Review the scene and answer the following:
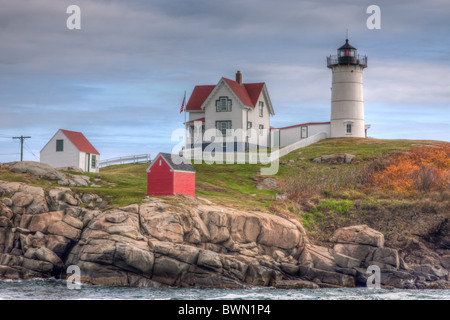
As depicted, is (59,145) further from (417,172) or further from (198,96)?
(417,172)

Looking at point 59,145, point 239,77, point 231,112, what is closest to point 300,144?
point 231,112

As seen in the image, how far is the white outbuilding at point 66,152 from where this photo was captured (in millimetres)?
56188

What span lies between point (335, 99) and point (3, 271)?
45212 mm

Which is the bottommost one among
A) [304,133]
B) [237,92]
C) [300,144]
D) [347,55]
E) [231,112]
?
[300,144]

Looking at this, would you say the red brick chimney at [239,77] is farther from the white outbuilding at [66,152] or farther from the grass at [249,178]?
the white outbuilding at [66,152]

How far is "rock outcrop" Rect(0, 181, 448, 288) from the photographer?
1329 inches

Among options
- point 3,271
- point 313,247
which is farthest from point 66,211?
point 313,247

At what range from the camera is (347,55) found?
69500 millimetres

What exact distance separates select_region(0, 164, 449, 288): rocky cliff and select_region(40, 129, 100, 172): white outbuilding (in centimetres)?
1635

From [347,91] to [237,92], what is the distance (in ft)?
42.0

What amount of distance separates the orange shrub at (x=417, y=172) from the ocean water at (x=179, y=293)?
14.5 meters

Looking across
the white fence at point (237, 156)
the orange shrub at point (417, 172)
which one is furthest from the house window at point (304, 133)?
the orange shrub at point (417, 172)
